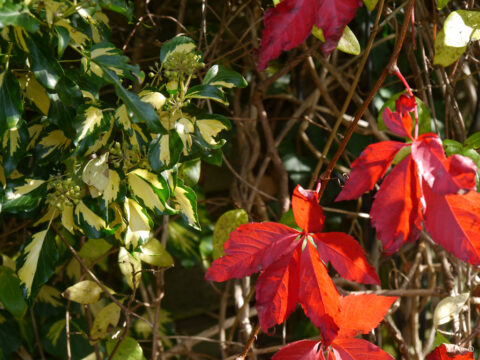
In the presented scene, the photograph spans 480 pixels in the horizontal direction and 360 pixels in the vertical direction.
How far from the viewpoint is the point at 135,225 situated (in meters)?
0.79

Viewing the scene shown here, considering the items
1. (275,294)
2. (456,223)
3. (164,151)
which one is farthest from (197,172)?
(456,223)

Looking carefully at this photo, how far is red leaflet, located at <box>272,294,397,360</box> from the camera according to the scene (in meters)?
0.73

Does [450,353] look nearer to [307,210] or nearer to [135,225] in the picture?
[307,210]

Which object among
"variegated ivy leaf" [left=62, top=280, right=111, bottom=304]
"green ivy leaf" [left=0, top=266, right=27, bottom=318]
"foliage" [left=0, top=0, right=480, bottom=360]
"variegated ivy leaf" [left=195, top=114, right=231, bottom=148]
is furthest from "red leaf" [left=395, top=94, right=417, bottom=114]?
"green ivy leaf" [left=0, top=266, right=27, bottom=318]

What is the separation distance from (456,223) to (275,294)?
0.23m

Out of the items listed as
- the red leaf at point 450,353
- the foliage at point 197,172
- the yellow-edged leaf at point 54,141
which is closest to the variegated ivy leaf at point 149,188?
the foliage at point 197,172

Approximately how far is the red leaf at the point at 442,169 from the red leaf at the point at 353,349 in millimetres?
257

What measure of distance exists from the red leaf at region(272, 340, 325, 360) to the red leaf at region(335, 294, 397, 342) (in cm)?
4

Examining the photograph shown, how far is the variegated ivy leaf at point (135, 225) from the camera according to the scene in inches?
31.1

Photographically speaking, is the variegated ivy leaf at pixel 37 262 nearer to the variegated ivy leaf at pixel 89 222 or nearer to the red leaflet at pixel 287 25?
the variegated ivy leaf at pixel 89 222

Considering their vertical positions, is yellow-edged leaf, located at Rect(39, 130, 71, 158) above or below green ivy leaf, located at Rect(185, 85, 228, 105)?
below

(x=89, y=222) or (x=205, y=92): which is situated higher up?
(x=205, y=92)

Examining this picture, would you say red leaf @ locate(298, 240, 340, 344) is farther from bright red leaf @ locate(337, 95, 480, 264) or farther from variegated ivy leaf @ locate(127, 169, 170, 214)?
variegated ivy leaf @ locate(127, 169, 170, 214)

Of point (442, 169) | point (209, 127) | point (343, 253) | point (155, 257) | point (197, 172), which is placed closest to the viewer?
point (442, 169)
